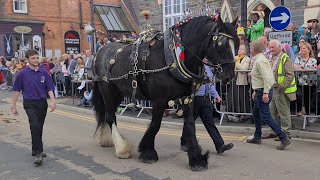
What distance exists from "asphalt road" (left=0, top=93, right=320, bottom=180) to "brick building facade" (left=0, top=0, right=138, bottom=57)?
20.1m

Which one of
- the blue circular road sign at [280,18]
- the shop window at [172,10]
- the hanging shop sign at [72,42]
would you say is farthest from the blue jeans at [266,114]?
the hanging shop sign at [72,42]

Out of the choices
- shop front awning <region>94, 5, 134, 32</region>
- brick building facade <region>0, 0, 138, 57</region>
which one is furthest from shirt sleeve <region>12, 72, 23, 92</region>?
shop front awning <region>94, 5, 134, 32</region>

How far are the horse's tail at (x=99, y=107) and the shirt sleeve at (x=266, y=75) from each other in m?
2.90

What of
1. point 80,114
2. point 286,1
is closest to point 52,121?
point 80,114

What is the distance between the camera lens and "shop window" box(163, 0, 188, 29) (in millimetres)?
19203

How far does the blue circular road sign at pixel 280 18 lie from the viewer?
29.9ft

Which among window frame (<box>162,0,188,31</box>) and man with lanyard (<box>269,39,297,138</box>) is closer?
man with lanyard (<box>269,39,297,138</box>)

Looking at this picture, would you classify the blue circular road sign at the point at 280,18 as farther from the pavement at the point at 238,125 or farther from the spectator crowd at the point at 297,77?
the pavement at the point at 238,125

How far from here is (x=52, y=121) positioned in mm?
9727

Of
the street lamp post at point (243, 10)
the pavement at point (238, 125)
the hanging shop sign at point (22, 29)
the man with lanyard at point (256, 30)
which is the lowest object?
the pavement at point (238, 125)

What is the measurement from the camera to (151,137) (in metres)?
5.49

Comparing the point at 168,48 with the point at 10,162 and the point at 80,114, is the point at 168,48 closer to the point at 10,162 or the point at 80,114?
the point at 10,162

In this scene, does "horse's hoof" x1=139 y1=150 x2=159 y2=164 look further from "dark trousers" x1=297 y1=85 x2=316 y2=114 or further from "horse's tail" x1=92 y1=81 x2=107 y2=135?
"dark trousers" x1=297 y1=85 x2=316 y2=114

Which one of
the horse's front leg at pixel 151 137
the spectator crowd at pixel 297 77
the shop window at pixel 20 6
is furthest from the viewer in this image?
the shop window at pixel 20 6
